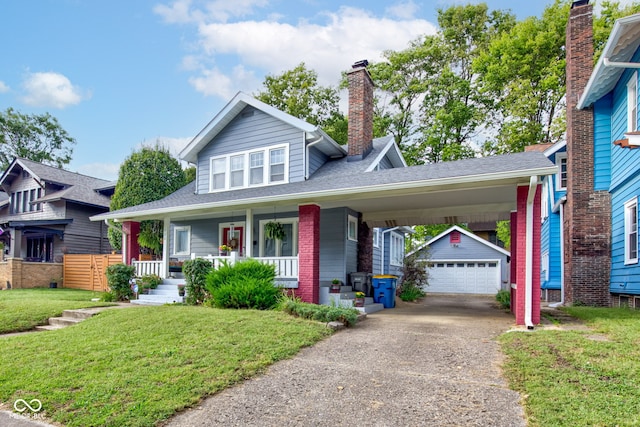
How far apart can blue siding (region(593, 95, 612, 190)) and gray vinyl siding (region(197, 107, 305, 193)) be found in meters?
8.82

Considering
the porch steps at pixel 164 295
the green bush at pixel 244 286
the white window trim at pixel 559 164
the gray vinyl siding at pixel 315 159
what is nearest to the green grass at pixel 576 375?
the green bush at pixel 244 286

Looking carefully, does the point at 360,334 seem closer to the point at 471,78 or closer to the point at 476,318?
the point at 476,318

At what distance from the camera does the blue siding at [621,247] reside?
9852 millimetres

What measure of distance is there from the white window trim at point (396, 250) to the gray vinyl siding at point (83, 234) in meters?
17.7

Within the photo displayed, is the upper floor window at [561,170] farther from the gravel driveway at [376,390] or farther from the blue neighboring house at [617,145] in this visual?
the gravel driveway at [376,390]

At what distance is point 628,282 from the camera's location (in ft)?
33.9

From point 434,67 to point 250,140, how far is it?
1806cm

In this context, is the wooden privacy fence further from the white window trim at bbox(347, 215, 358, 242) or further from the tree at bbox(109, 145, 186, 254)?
the white window trim at bbox(347, 215, 358, 242)

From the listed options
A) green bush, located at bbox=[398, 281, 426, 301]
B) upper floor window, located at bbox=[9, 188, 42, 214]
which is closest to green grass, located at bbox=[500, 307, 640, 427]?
green bush, located at bbox=[398, 281, 426, 301]

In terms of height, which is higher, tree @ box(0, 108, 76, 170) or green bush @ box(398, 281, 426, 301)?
tree @ box(0, 108, 76, 170)

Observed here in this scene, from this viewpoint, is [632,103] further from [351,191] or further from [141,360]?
[141,360]

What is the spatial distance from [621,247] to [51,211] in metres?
27.7

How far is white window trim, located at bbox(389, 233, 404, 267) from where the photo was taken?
19406 millimetres

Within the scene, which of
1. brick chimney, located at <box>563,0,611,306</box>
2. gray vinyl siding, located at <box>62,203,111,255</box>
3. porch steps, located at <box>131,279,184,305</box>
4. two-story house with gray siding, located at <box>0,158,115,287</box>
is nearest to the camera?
porch steps, located at <box>131,279,184,305</box>
